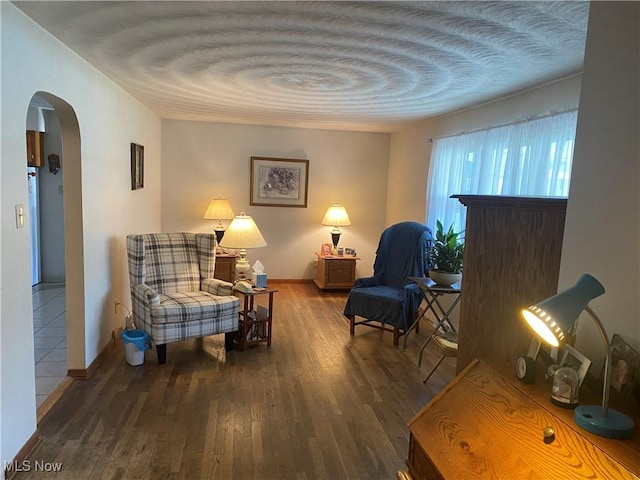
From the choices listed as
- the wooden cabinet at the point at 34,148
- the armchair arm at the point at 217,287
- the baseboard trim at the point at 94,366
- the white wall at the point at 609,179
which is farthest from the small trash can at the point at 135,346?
the wooden cabinet at the point at 34,148

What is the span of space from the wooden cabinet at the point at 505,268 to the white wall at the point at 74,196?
2.14 metres

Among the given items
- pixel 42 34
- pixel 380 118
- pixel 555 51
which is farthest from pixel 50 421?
pixel 380 118

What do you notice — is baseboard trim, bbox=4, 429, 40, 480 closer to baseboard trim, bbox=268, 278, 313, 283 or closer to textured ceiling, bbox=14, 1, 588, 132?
textured ceiling, bbox=14, 1, 588, 132

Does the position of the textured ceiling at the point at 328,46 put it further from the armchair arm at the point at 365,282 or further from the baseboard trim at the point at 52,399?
the baseboard trim at the point at 52,399

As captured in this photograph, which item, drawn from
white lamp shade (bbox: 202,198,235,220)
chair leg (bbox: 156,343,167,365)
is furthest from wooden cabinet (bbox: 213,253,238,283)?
chair leg (bbox: 156,343,167,365)

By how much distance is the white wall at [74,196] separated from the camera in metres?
2.12

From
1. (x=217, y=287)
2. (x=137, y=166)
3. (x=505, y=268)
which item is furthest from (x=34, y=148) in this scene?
(x=505, y=268)

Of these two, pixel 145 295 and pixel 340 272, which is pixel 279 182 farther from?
pixel 145 295

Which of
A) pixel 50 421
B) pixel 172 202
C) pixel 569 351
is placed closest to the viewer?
pixel 569 351

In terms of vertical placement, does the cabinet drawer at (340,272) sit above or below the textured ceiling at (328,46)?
below

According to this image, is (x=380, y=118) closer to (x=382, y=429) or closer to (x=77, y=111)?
(x=77, y=111)

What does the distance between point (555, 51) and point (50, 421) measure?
3592mm

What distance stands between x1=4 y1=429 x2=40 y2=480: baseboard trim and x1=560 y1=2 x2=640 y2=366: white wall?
2.59m

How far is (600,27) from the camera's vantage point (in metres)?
1.44
